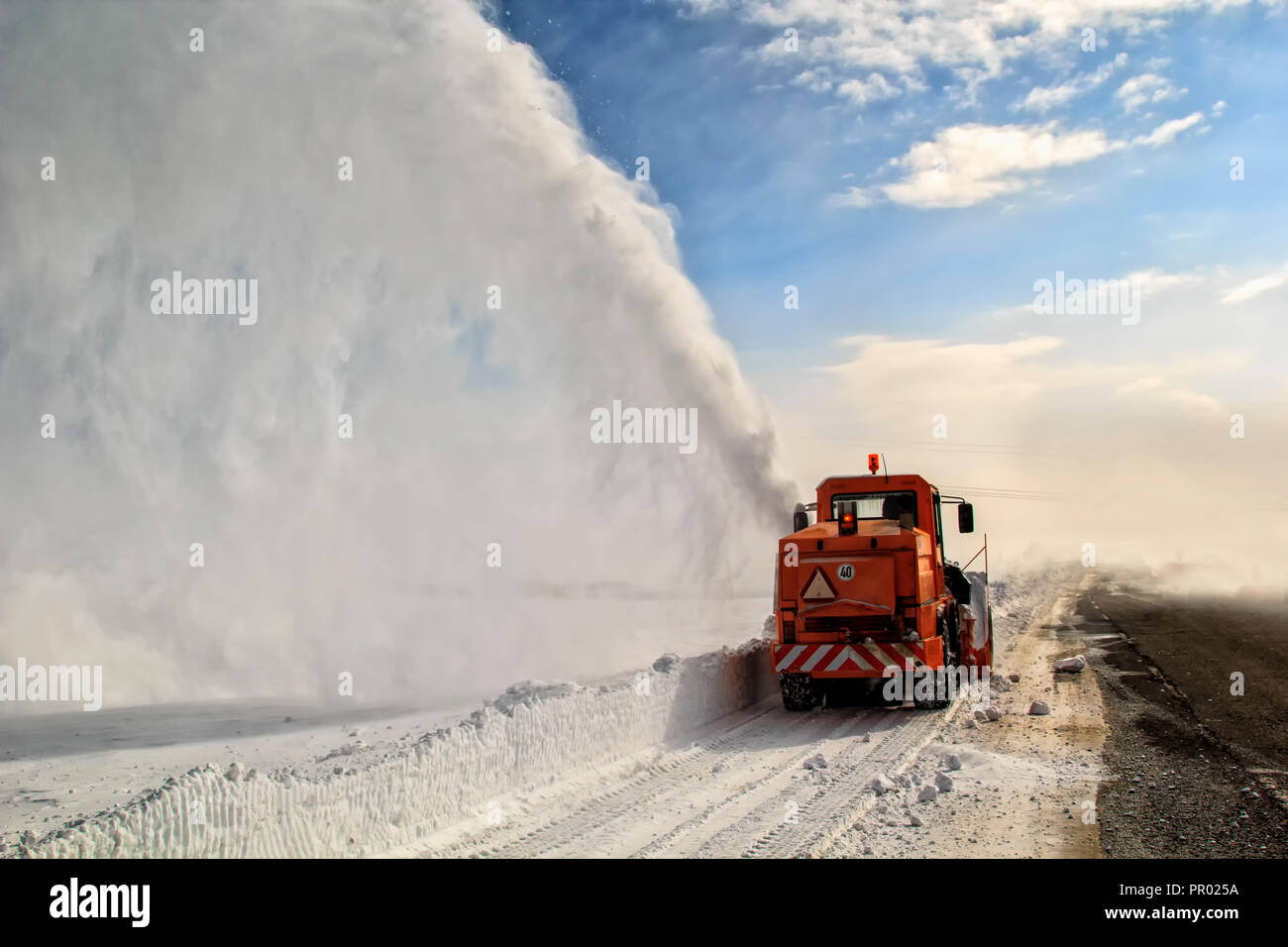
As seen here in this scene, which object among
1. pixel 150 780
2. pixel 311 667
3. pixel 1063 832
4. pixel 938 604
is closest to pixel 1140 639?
pixel 938 604

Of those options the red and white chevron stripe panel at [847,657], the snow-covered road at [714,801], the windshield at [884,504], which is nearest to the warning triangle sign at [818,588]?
the red and white chevron stripe panel at [847,657]

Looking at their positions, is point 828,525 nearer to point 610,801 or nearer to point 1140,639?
point 610,801

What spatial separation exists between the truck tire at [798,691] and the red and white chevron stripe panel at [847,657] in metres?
0.32

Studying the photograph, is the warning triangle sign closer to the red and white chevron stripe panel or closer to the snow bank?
the red and white chevron stripe panel

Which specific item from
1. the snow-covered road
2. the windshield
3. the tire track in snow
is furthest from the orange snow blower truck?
the tire track in snow

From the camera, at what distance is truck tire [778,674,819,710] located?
1146 cm

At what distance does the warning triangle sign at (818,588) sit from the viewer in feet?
37.0

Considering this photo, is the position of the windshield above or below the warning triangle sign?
above

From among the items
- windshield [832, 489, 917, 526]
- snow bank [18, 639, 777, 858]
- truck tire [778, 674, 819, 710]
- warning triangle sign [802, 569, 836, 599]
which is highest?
windshield [832, 489, 917, 526]

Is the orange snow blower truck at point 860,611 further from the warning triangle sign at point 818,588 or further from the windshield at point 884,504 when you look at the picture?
the windshield at point 884,504

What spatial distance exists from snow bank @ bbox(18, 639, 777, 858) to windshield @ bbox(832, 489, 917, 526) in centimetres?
513
